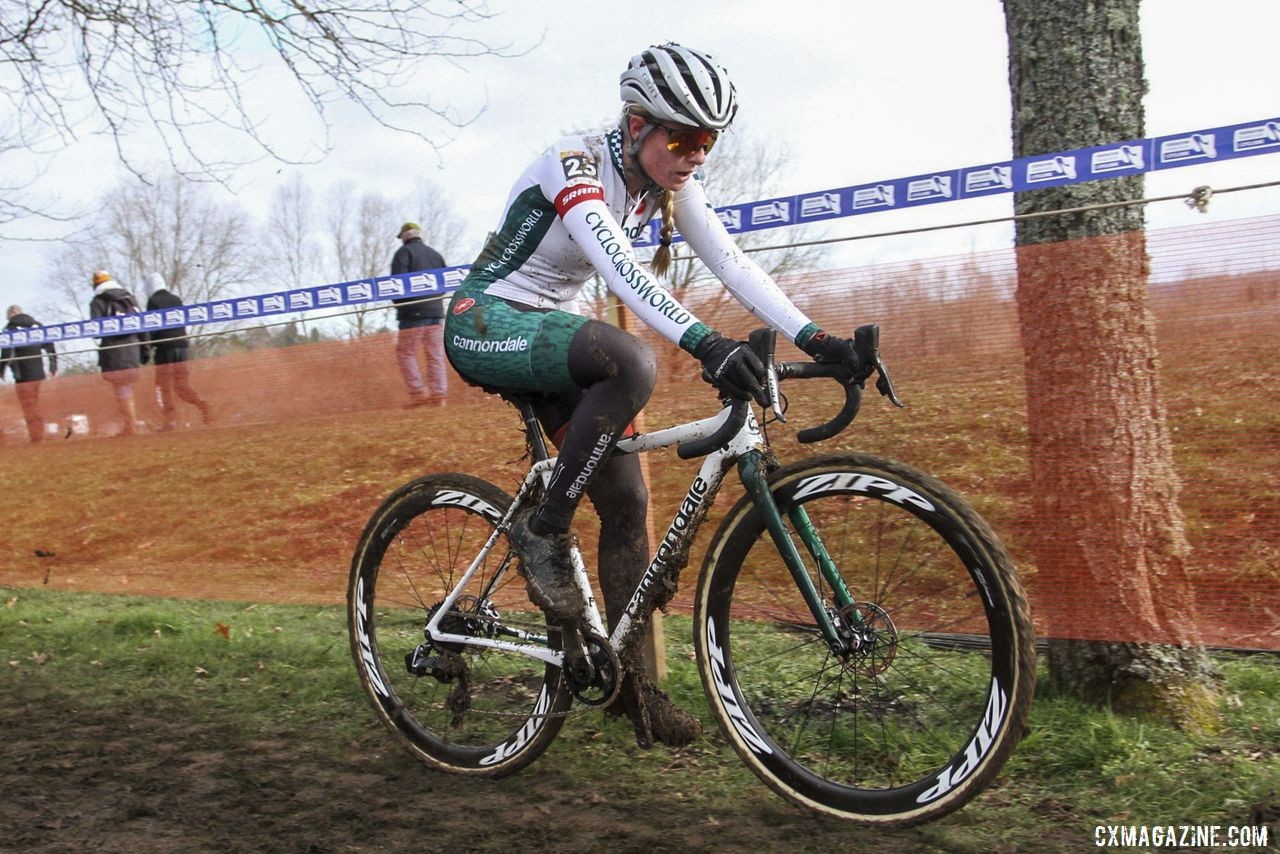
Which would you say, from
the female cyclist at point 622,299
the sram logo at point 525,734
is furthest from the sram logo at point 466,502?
the sram logo at point 525,734

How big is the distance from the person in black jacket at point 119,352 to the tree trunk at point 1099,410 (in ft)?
19.4

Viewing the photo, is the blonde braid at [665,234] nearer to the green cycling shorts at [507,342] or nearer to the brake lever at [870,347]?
the green cycling shorts at [507,342]

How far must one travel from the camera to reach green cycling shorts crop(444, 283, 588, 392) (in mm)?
3330

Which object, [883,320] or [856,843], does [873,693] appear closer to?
[856,843]

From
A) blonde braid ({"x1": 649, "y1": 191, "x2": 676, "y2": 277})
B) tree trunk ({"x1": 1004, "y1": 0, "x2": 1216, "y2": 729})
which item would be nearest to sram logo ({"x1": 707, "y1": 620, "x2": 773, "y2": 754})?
blonde braid ({"x1": 649, "y1": 191, "x2": 676, "y2": 277})

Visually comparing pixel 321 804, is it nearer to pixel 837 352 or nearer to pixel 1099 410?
pixel 837 352

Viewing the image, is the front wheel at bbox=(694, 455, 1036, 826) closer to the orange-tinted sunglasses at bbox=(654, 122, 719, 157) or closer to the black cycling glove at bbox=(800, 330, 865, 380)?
the black cycling glove at bbox=(800, 330, 865, 380)

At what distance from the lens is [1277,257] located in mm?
3947

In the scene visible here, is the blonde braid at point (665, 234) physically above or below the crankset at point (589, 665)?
above

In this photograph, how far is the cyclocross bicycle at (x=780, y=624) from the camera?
2873mm

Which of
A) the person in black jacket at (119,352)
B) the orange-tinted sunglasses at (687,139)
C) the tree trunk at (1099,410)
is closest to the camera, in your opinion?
the orange-tinted sunglasses at (687,139)

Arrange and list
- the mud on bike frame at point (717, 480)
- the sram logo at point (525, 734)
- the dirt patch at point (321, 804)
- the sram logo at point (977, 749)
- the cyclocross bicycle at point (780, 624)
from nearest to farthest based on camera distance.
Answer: the sram logo at point (977, 749) < the cyclocross bicycle at point (780, 624) < the mud on bike frame at point (717, 480) < the dirt patch at point (321, 804) < the sram logo at point (525, 734)

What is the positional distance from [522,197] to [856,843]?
2170 mm

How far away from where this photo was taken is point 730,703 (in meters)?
3.22
